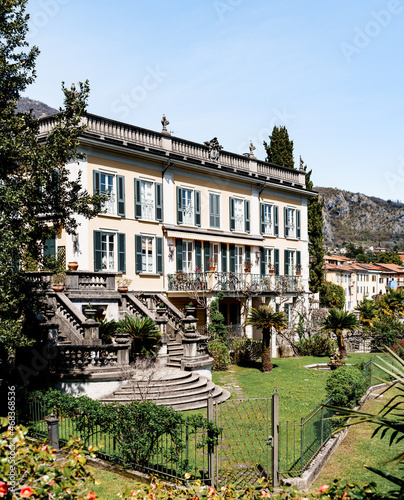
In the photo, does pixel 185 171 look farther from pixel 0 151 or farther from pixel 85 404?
pixel 85 404

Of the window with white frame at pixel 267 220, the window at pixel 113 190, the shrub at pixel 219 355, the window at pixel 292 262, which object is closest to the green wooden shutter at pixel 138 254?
the window at pixel 113 190

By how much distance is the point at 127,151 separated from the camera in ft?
78.7

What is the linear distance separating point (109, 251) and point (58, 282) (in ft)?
15.7

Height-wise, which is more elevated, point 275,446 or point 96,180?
point 96,180

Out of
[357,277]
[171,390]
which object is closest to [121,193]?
[171,390]

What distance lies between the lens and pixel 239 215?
1203 inches

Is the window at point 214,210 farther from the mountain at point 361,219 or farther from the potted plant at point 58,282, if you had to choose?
the mountain at point 361,219

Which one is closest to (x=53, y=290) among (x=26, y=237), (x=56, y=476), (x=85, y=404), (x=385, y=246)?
(x=26, y=237)

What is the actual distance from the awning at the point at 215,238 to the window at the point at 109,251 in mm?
3044

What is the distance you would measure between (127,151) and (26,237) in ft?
41.4

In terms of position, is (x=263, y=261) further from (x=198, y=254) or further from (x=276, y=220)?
(x=198, y=254)

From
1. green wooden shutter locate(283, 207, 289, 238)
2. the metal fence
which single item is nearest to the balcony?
green wooden shutter locate(283, 207, 289, 238)

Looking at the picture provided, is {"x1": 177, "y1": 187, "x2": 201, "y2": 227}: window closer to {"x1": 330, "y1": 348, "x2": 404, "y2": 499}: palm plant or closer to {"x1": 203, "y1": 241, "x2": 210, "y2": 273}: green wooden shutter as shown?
{"x1": 203, "y1": 241, "x2": 210, "y2": 273}: green wooden shutter

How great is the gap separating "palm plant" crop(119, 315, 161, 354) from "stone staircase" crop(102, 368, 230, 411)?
53.2 inches
